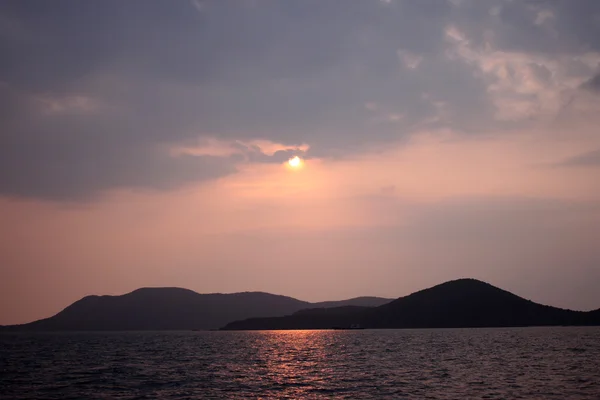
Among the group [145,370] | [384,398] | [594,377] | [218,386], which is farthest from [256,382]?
[594,377]

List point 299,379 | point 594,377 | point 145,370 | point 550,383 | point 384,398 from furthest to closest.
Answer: point 145,370
point 299,379
point 594,377
point 550,383
point 384,398

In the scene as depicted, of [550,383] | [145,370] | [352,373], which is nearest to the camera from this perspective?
[550,383]

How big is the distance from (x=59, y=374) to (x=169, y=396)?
97.9 feet

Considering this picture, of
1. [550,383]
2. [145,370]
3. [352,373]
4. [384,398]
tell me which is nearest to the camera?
[384,398]

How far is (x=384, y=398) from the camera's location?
170ft

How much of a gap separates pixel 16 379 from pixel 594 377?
65.5m

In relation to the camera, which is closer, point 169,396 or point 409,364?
point 169,396

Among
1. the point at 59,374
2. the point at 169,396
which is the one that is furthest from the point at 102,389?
the point at 59,374

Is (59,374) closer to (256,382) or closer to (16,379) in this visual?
(16,379)

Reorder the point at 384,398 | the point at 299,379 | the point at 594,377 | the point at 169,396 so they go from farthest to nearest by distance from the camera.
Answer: the point at 299,379, the point at 594,377, the point at 169,396, the point at 384,398

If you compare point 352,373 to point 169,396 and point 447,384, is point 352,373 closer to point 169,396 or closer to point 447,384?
point 447,384

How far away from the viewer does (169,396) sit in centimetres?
5522

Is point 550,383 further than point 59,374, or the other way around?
point 59,374

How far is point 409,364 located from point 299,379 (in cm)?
2467
